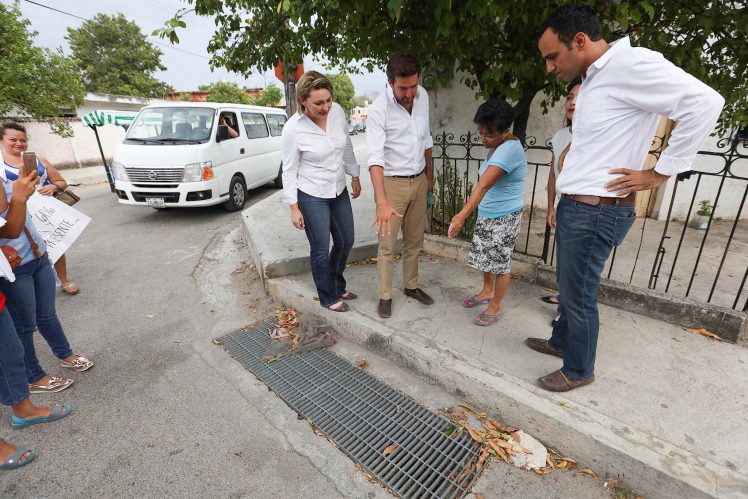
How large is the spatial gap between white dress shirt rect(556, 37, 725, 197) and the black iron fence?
3.71ft

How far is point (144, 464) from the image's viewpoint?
2.11 meters

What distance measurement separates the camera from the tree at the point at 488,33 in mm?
2660

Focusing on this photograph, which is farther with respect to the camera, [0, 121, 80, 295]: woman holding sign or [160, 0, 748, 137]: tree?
[0, 121, 80, 295]: woman holding sign

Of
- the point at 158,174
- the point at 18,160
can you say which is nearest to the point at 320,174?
the point at 18,160

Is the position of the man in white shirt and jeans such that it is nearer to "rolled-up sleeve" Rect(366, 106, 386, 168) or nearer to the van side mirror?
"rolled-up sleeve" Rect(366, 106, 386, 168)

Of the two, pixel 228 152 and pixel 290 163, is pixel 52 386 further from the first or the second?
pixel 228 152

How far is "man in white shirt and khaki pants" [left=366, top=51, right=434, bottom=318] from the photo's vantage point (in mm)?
2639

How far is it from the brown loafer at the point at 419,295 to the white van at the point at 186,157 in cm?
479

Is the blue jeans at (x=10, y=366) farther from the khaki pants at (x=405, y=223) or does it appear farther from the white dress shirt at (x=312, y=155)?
the khaki pants at (x=405, y=223)

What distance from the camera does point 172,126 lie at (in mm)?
6977

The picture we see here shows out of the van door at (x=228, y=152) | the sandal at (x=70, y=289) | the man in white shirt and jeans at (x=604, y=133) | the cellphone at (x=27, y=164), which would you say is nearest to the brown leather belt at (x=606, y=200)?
the man in white shirt and jeans at (x=604, y=133)

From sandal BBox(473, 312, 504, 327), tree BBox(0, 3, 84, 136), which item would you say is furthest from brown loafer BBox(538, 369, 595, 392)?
tree BBox(0, 3, 84, 136)

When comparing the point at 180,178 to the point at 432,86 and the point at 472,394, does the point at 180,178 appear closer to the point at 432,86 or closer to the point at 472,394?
the point at 432,86

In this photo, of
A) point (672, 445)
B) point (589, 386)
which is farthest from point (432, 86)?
point (672, 445)
